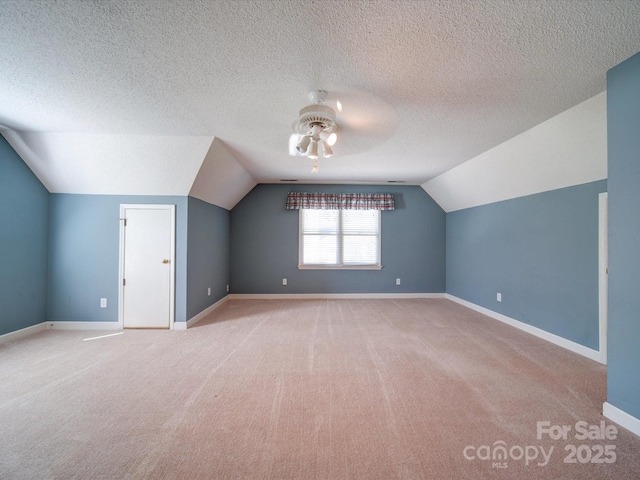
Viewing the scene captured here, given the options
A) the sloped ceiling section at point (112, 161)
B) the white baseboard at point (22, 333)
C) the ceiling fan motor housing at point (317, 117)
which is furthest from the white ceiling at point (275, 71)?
the white baseboard at point (22, 333)

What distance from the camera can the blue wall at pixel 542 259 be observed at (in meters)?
2.71

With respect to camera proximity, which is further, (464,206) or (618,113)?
(464,206)

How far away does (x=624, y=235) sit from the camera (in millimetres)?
1646

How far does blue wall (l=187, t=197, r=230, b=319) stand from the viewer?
3.62 metres

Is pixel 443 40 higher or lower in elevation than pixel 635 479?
higher

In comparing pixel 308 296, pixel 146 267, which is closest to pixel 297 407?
pixel 146 267

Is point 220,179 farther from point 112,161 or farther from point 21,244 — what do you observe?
point 21,244

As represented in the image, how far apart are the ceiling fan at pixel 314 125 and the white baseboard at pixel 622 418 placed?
2.84 m

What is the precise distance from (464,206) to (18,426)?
235 inches

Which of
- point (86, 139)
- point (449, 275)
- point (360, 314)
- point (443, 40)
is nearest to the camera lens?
point (443, 40)

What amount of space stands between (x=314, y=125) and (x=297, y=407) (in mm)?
2224

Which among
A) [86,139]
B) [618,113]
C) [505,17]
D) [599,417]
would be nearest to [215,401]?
[599,417]

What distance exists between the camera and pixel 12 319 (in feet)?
9.78

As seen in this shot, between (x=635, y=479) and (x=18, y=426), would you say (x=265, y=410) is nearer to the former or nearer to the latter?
(x=18, y=426)
